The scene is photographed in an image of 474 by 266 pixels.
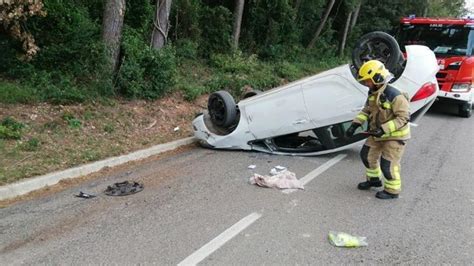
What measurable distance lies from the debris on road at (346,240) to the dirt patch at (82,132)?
3.45 metres

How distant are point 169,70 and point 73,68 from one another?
1876 mm

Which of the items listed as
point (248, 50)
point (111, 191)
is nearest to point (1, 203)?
point (111, 191)

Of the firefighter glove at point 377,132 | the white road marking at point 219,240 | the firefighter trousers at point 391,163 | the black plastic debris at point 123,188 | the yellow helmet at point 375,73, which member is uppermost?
the yellow helmet at point 375,73

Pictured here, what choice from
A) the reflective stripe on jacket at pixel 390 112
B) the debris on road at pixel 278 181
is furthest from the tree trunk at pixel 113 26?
the reflective stripe on jacket at pixel 390 112

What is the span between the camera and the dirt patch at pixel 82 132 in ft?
18.3

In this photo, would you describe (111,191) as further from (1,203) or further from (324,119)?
(324,119)

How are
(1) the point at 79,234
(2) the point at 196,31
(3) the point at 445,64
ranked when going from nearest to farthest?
(1) the point at 79,234 < (3) the point at 445,64 < (2) the point at 196,31

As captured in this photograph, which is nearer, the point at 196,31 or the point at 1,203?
the point at 1,203

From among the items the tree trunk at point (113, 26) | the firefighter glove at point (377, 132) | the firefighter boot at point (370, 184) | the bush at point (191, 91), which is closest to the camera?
the firefighter glove at point (377, 132)

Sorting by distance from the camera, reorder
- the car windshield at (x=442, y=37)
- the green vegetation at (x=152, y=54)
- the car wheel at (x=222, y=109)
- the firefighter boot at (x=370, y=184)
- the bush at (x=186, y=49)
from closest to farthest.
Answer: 1. the firefighter boot at (x=370, y=184)
2. the car wheel at (x=222, y=109)
3. the green vegetation at (x=152, y=54)
4. the car windshield at (x=442, y=37)
5. the bush at (x=186, y=49)

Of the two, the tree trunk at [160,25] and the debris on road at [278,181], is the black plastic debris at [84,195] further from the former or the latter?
the tree trunk at [160,25]

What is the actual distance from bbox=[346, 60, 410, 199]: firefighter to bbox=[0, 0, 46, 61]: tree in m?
4.95

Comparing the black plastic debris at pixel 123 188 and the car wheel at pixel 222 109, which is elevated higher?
the car wheel at pixel 222 109

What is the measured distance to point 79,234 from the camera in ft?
13.0
